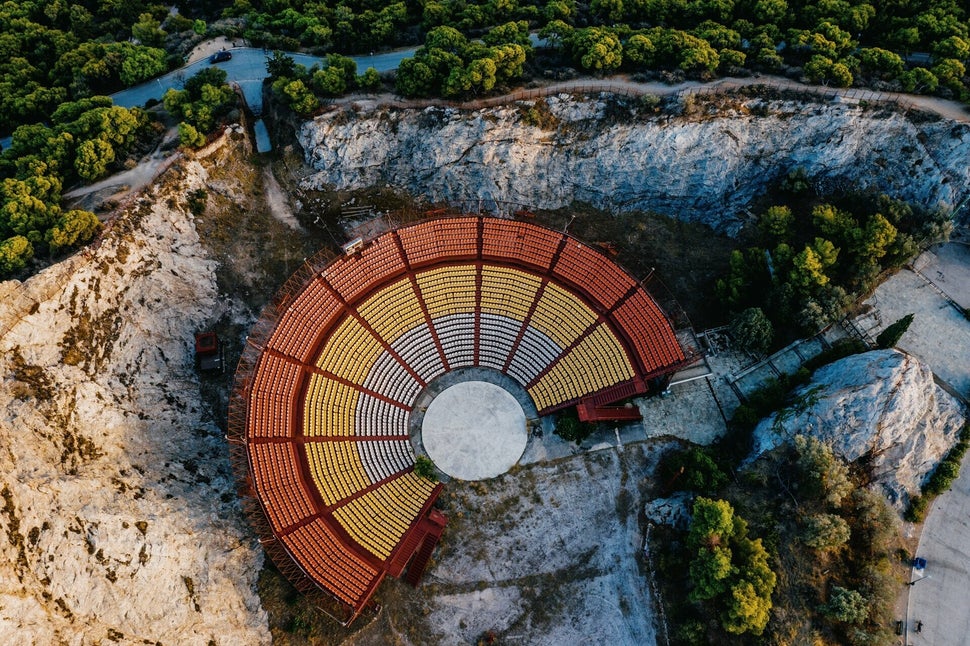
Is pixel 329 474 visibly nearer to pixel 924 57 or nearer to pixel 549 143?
pixel 549 143

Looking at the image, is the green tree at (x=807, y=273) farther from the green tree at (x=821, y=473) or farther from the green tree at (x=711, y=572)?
the green tree at (x=711, y=572)

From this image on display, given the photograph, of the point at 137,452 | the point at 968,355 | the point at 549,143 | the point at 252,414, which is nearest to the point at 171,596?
the point at 137,452

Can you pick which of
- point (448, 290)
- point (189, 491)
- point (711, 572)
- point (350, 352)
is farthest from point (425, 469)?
point (711, 572)

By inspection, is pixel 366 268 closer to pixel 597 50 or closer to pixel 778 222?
pixel 597 50

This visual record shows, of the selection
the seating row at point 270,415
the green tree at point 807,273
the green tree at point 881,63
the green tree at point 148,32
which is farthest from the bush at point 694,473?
the green tree at point 148,32

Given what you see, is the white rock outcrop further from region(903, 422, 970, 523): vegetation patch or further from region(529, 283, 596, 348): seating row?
region(529, 283, 596, 348): seating row

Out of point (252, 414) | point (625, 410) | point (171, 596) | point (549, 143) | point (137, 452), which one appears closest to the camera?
point (171, 596)
